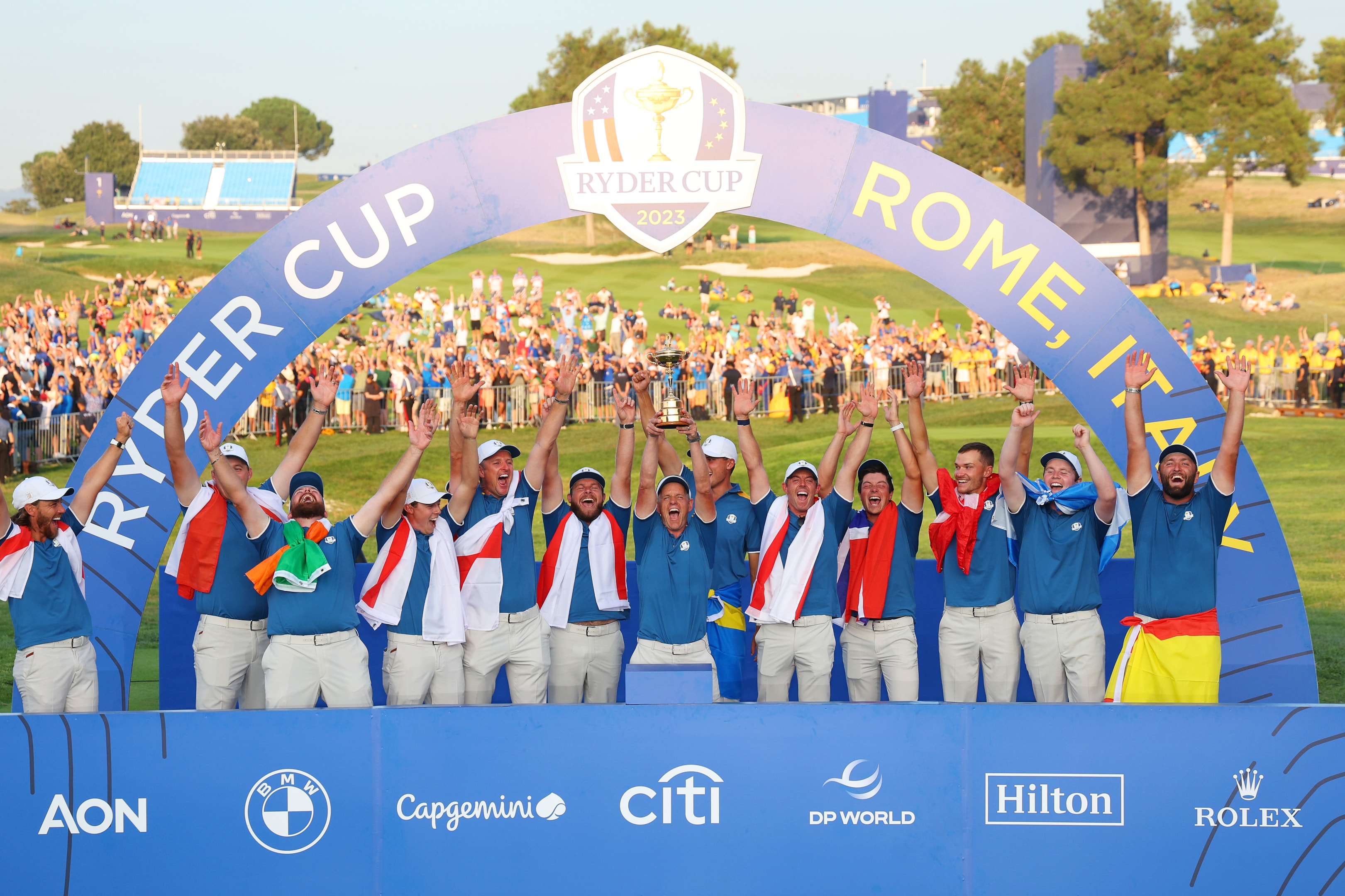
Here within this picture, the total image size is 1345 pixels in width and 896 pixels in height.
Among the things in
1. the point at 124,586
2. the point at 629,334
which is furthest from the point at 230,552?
the point at 629,334

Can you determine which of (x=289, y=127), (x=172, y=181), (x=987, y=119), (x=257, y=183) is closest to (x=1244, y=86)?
(x=987, y=119)

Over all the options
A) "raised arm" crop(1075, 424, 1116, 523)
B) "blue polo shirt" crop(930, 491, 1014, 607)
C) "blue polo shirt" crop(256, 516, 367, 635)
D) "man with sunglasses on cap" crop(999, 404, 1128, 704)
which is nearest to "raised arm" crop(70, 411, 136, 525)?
"blue polo shirt" crop(256, 516, 367, 635)

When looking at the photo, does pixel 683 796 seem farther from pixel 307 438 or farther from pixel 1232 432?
pixel 1232 432

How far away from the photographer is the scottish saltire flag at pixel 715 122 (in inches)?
297

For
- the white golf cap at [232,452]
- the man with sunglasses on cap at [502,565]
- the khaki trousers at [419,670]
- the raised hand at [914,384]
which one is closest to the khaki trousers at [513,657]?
the man with sunglasses on cap at [502,565]

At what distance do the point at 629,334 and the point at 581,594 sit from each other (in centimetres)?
2343

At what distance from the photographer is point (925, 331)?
1254 inches

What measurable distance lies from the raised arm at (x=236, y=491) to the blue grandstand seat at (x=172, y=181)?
208 ft

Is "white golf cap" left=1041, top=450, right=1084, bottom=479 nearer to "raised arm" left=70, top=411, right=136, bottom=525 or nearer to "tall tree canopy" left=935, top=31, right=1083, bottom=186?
"raised arm" left=70, top=411, right=136, bottom=525

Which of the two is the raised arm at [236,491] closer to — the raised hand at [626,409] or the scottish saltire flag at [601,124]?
the raised hand at [626,409]

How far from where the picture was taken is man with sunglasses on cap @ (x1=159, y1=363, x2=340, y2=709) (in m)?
6.84

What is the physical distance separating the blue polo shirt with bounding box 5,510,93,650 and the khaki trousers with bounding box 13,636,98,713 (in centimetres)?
5

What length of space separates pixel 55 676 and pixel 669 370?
12.1ft

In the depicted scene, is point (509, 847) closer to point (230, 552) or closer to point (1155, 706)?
point (230, 552)
